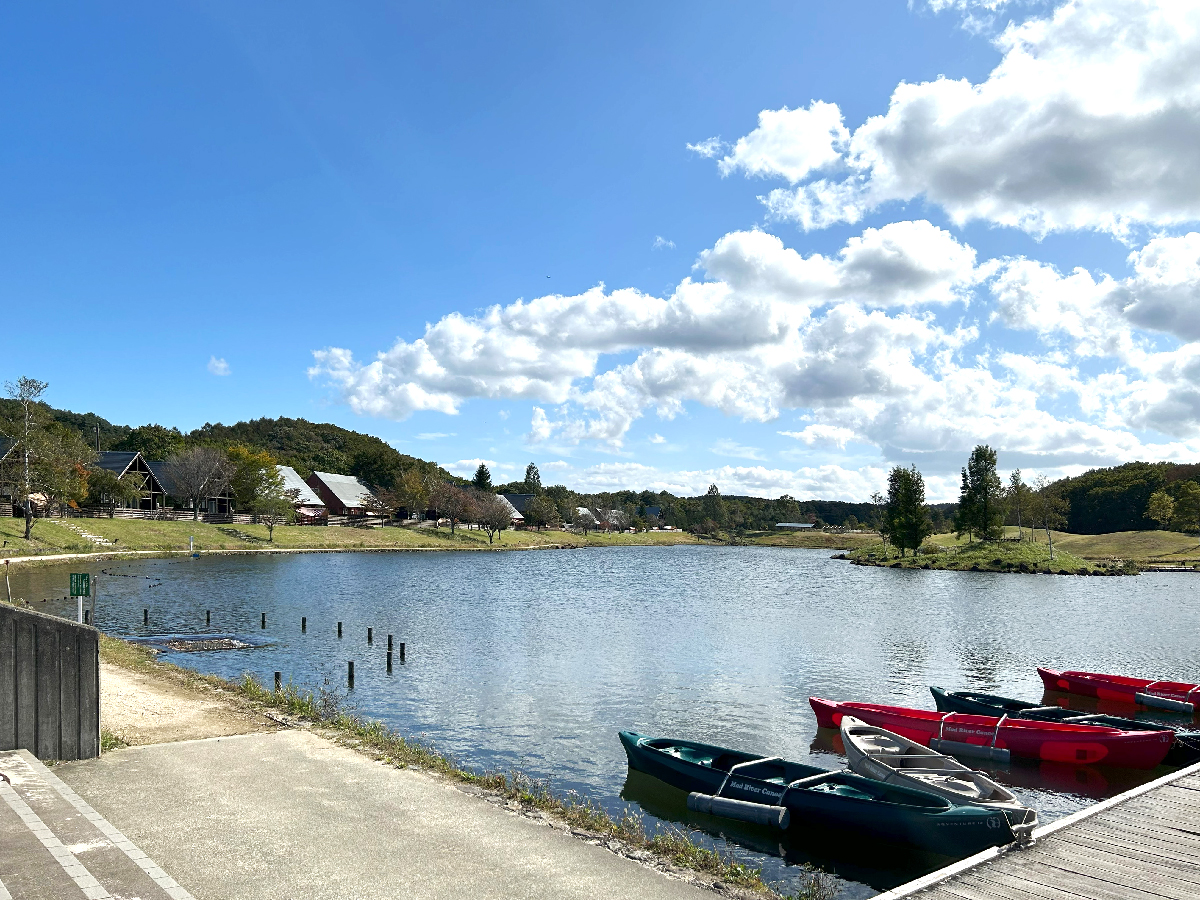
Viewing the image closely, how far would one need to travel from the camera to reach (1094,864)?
10.5 m

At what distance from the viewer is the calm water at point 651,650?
65.9 ft

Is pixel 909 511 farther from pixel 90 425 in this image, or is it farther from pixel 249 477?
pixel 90 425

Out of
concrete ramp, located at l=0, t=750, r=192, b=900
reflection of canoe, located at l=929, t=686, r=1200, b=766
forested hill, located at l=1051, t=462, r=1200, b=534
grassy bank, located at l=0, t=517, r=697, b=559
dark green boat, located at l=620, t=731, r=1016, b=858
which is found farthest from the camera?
forested hill, located at l=1051, t=462, r=1200, b=534

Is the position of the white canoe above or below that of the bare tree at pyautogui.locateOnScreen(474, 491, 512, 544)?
below

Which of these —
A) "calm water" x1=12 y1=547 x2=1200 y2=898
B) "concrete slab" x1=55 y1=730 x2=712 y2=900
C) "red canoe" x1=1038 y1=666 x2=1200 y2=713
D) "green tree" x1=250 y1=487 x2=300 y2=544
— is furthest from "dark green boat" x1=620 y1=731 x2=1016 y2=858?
"green tree" x1=250 y1=487 x2=300 y2=544

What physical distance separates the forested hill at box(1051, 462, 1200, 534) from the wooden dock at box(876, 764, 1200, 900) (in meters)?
149

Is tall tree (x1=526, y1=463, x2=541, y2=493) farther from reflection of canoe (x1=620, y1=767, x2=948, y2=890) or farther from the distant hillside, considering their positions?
reflection of canoe (x1=620, y1=767, x2=948, y2=890)

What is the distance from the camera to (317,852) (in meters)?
10.5

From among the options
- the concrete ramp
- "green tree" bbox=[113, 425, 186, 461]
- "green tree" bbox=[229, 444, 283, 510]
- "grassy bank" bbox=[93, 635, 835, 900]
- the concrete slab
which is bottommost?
"grassy bank" bbox=[93, 635, 835, 900]

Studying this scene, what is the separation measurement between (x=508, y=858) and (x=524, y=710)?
14.4 metres

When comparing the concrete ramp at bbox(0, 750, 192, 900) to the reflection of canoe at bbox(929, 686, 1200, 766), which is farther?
the reflection of canoe at bbox(929, 686, 1200, 766)

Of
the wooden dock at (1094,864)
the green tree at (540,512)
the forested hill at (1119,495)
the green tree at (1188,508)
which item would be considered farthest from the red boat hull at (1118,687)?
the green tree at (540,512)

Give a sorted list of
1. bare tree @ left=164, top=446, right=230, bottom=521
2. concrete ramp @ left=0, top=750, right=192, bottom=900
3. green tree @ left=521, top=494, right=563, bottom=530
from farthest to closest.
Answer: green tree @ left=521, top=494, right=563, bottom=530
bare tree @ left=164, top=446, right=230, bottom=521
concrete ramp @ left=0, top=750, right=192, bottom=900

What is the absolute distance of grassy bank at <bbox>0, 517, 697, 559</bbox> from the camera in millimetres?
73312
